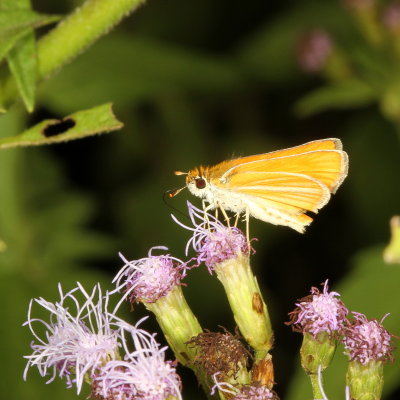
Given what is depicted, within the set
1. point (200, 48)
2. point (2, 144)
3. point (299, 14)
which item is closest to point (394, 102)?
point (299, 14)

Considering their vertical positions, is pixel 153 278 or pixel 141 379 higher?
pixel 153 278

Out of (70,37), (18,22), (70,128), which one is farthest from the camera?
(70,37)

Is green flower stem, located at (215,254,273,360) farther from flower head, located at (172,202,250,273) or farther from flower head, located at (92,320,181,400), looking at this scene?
flower head, located at (92,320,181,400)

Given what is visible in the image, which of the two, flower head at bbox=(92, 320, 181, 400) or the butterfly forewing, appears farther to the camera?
the butterfly forewing

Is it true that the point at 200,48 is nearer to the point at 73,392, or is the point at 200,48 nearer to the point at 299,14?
the point at 299,14

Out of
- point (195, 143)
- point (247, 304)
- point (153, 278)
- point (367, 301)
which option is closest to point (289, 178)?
point (247, 304)

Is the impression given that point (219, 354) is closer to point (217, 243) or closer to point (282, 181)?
point (217, 243)

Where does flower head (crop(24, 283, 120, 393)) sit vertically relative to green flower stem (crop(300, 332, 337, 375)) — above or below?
above

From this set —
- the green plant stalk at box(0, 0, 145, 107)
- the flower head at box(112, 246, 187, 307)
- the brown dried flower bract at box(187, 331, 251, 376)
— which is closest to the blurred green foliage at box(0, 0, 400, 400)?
the green plant stalk at box(0, 0, 145, 107)
